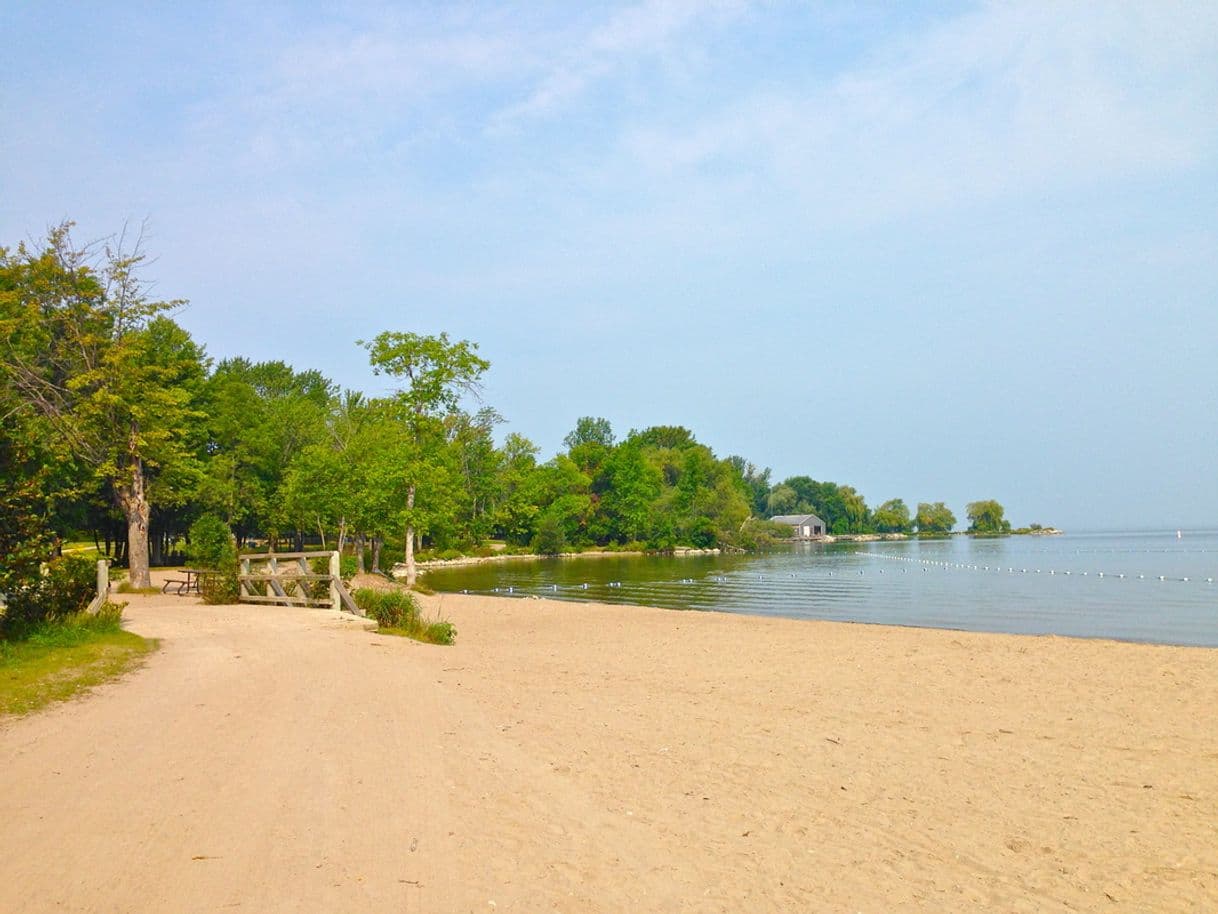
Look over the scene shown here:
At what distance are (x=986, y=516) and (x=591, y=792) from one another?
18135 centimetres

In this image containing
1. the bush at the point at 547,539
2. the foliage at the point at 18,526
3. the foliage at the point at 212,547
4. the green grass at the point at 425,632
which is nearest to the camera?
the foliage at the point at 18,526

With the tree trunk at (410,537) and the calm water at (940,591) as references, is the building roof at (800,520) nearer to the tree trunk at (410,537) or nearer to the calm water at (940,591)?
the calm water at (940,591)

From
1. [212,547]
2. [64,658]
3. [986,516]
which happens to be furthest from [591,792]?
[986,516]

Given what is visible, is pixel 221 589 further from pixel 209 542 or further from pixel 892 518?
pixel 892 518

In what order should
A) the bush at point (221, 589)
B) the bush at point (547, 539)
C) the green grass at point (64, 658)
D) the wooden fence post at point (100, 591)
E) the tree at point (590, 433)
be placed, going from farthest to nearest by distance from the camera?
the tree at point (590, 433) < the bush at point (547, 539) < the bush at point (221, 589) < the wooden fence post at point (100, 591) < the green grass at point (64, 658)

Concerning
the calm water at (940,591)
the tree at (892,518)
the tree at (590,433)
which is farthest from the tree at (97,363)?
the tree at (892,518)

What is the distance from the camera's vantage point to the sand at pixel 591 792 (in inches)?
215

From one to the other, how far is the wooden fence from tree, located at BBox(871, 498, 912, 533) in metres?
157

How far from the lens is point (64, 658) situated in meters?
11.9

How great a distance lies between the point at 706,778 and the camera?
8.05 meters

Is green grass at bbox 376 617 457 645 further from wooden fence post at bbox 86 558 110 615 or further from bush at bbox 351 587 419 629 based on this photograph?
wooden fence post at bbox 86 558 110 615

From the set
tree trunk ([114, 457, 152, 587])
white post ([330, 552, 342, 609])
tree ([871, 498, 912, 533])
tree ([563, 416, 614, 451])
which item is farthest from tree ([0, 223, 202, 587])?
tree ([871, 498, 912, 533])

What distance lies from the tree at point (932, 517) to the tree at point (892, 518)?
2.19m

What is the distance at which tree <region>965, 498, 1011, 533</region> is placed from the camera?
171m
